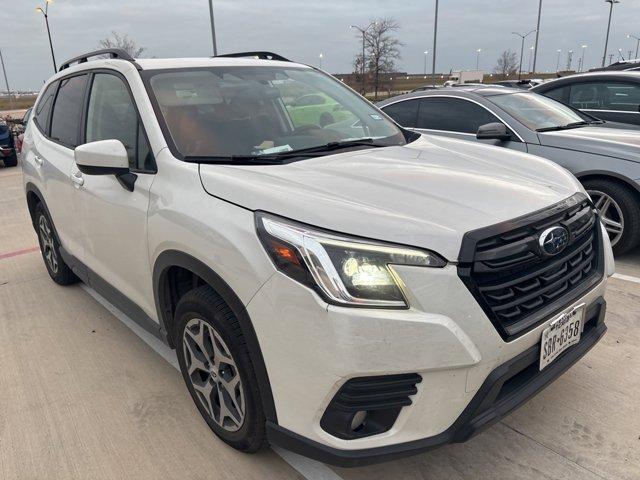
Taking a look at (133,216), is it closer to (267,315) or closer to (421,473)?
(267,315)

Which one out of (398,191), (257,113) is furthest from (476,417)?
(257,113)

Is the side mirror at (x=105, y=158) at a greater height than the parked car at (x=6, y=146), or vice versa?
the side mirror at (x=105, y=158)

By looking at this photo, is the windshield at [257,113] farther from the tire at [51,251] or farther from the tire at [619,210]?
the tire at [619,210]

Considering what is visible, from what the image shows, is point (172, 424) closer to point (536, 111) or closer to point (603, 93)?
point (536, 111)

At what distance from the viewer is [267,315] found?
1.90 metres

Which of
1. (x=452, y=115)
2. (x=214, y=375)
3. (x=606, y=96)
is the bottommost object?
(x=214, y=375)

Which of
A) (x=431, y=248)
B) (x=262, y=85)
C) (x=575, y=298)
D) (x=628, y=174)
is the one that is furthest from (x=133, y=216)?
(x=628, y=174)

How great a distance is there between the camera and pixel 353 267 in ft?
5.94

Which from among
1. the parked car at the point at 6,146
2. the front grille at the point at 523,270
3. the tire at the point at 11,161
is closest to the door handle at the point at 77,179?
the front grille at the point at 523,270

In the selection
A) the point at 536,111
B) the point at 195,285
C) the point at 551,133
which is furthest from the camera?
the point at 536,111

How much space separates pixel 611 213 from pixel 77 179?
4454 millimetres

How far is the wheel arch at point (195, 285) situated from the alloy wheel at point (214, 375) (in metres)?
0.18

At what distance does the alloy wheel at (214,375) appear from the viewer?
2256 millimetres

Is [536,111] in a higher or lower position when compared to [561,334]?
higher
